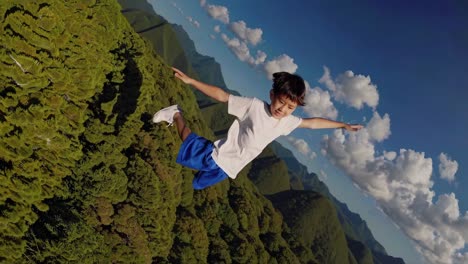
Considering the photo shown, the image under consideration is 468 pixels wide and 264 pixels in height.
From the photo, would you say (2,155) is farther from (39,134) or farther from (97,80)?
(97,80)

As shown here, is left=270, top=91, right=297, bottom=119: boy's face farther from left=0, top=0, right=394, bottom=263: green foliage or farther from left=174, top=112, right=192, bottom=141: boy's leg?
left=0, top=0, right=394, bottom=263: green foliage

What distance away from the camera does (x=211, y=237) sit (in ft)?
262

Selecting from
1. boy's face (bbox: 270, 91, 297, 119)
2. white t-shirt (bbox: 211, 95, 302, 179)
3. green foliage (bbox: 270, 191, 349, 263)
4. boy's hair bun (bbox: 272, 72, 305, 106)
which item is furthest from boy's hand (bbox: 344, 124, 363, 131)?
green foliage (bbox: 270, 191, 349, 263)

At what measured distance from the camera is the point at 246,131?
9.95 metres

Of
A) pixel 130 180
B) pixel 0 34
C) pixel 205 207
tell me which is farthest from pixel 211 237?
pixel 0 34

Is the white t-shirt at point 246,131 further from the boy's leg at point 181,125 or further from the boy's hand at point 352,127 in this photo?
the boy's hand at point 352,127

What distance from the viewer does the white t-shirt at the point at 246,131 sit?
9680 mm

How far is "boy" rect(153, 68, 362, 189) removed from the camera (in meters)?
9.05

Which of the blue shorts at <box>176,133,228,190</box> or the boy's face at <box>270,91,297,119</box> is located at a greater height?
the boy's face at <box>270,91,297,119</box>

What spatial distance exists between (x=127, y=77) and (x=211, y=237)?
1479 inches

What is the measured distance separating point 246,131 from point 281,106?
3.64 feet

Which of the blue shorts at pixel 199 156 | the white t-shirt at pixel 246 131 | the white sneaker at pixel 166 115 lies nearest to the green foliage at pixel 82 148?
the white sneaker at pixel 166 115

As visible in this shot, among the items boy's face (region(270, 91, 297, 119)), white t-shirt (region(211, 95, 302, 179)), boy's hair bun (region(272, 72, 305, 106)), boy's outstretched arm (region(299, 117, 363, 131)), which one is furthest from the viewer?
boy's outstretched arm (region(299, 117, 363, 131))

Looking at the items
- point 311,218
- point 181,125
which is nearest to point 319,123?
point 181,125
